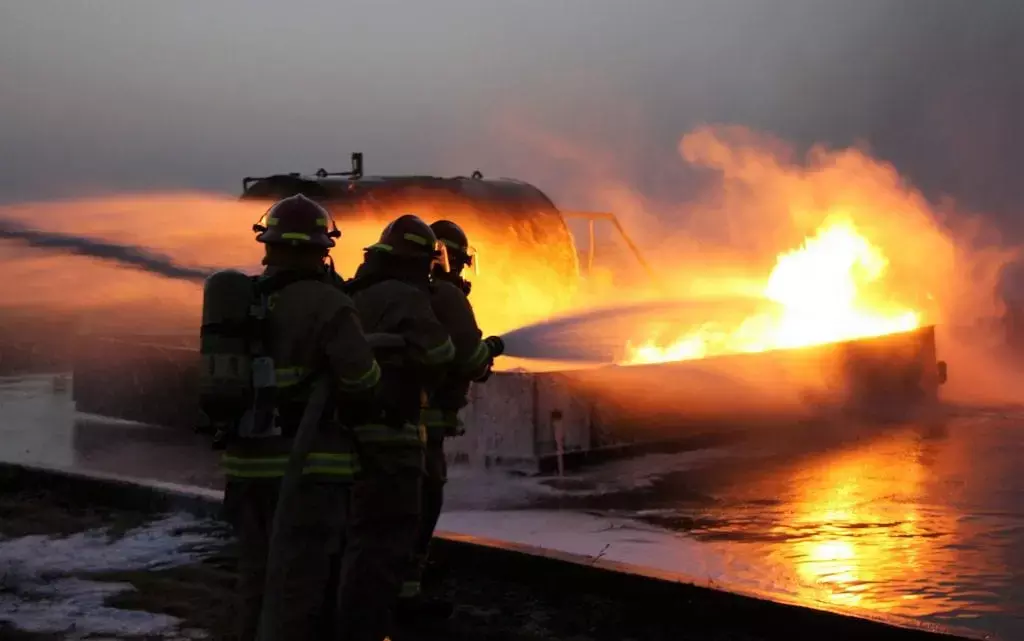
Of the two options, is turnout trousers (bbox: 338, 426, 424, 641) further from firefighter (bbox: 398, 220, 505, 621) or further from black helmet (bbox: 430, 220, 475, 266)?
black helmet (bbox: 430, 220, 475, 266)

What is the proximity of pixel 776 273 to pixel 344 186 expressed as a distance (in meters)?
6.82

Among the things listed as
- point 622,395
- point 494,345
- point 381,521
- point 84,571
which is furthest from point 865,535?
point 84,571

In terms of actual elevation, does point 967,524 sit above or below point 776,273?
below

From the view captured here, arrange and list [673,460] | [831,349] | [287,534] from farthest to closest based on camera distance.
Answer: [831,349]
[673,460]
[287,534]

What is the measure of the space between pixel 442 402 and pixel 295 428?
1.75m

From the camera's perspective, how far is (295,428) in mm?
4414

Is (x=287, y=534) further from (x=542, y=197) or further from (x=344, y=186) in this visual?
(x=542, y=197)

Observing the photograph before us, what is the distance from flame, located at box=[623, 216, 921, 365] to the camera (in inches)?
569

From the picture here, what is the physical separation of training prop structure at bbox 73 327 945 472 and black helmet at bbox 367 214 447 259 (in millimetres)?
4902

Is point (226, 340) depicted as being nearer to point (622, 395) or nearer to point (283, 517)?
point (283, 517)

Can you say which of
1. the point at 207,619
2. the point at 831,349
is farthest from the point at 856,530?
the point at 831,349

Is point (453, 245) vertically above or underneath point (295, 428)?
above

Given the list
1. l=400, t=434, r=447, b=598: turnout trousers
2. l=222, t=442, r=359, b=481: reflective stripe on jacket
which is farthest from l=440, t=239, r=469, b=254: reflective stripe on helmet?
l=222, t=442, r=359, b=481: reflective stripe on jacket

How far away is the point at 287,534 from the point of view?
14.0 feet
